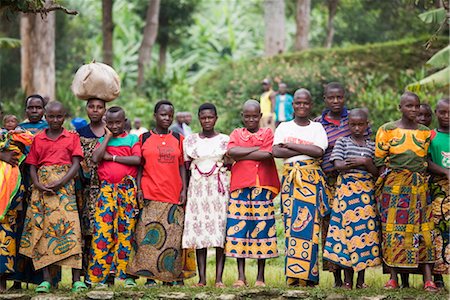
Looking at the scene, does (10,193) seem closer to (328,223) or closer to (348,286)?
(328,223)

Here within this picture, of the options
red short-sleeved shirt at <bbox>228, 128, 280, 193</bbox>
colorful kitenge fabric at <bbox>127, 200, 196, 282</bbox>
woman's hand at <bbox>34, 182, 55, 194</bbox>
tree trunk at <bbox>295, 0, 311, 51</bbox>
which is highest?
tree trunk at <bbox>295, 0, 311, 51</bbox>

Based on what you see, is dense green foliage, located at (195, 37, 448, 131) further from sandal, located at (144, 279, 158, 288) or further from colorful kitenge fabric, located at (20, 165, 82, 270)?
colorful kitenge fabric, located at (20, 165, 82, 270)

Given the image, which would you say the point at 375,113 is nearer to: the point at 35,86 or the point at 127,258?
the point at 35,86

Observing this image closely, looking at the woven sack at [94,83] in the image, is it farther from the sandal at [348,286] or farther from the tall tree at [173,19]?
the tall tree at [173,19]

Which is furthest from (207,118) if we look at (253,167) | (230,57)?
(230,57)

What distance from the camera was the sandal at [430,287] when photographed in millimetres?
7086

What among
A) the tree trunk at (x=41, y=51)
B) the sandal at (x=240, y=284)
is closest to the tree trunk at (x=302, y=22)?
the tree trunk at (x=41, y=51)

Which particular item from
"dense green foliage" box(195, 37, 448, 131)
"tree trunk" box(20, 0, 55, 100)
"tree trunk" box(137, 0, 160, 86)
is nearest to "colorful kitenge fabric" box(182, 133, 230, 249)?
"dense green foliage" box(195, 37, 448, 131)

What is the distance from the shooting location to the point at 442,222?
289 inches

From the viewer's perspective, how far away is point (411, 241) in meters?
7.19

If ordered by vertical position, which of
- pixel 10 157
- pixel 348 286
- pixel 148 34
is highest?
pixel 148 34

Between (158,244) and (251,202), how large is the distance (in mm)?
987

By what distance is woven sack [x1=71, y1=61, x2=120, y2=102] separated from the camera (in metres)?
7.68

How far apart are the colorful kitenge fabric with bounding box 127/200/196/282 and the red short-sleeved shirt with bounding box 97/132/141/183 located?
36 centimetres
